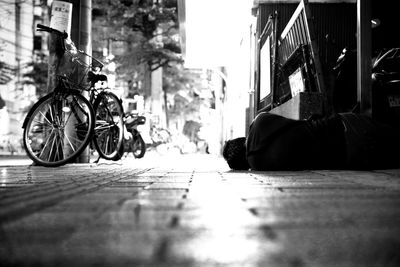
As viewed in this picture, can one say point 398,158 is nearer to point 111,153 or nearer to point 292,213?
point 292,213

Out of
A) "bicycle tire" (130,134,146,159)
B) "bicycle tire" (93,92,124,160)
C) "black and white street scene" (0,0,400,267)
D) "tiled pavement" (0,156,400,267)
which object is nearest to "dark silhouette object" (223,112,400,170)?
"black and white street scene" (0,0,400,267)

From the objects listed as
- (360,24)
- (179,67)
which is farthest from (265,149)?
(179,67)

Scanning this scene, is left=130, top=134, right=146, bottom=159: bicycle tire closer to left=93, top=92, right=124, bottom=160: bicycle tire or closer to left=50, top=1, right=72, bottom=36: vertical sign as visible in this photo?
left=93, top=92, right=124, bottom=160: bicycle tire

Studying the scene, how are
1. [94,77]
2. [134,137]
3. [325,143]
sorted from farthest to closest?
[134,137]
[94,77]
[325,143]

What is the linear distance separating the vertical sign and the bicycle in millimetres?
473

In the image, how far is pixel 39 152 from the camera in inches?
205

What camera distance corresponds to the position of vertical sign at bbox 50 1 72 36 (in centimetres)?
580

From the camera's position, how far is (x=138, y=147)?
10.9 metres

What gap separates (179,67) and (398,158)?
2021 cm

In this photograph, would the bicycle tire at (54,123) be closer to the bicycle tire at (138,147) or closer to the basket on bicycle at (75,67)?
the basket on bicycle at (75,67)

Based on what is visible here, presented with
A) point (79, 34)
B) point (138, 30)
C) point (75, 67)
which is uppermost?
point (138, 30)

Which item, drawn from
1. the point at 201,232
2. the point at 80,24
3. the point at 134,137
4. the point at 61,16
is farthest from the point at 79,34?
the point at 201,232

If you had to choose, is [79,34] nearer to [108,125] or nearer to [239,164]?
[108,125]

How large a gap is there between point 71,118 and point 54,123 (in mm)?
445
